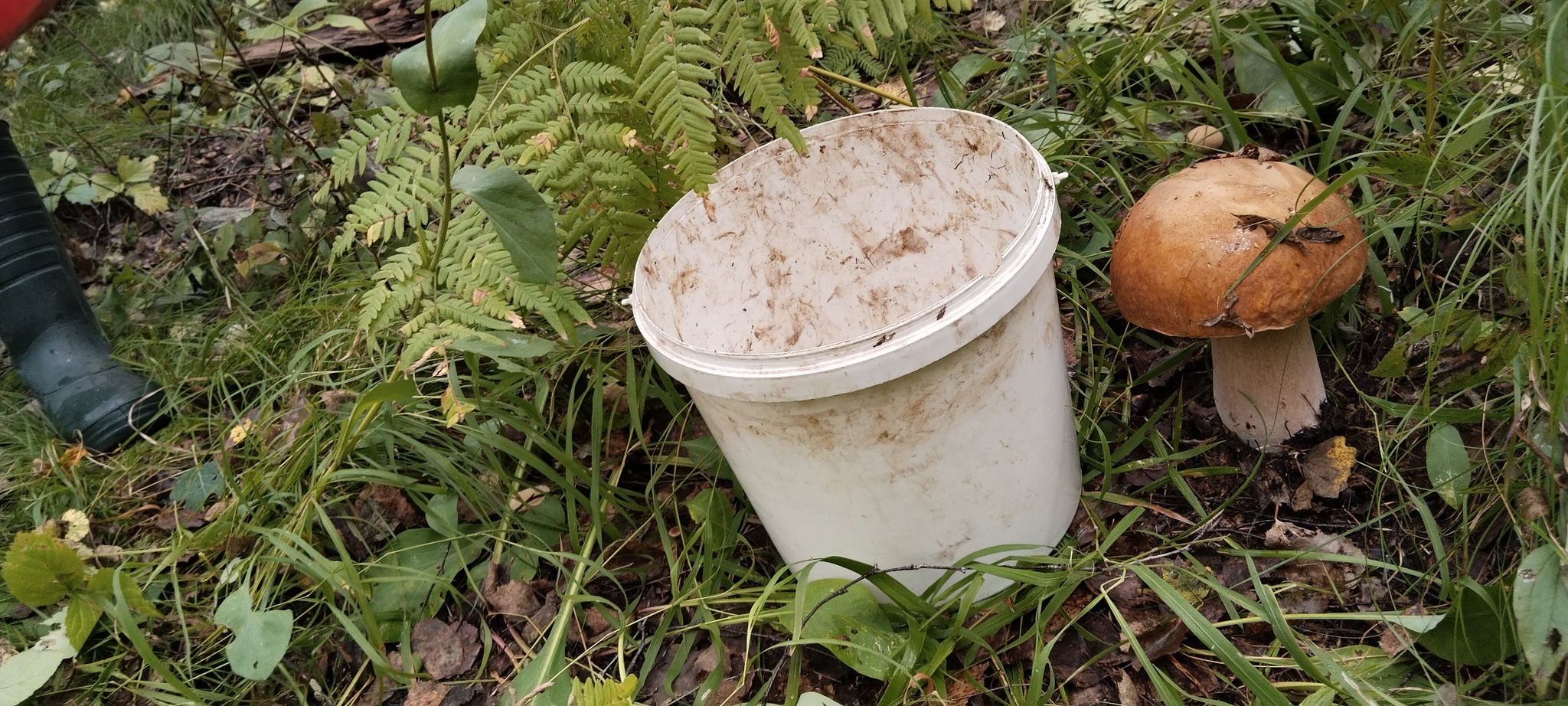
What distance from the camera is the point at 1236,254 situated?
5.12 feet

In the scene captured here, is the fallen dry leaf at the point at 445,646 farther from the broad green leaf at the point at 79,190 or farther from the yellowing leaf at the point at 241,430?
the broad green leaf at the point at 79,190

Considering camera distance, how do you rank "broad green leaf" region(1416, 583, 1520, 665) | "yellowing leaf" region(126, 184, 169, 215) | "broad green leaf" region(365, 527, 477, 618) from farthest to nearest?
Answer: "yellowing leaf" region(126, 184, 169, 215) → "broad green leaf" region(365, 527, 477, 618) → "broad green leaf" region(1416, 583, 1520, 665)

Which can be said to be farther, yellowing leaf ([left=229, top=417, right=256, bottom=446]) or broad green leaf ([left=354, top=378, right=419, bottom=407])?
yellowing leaf ([left=229, top=417, right=256, bottom=446])

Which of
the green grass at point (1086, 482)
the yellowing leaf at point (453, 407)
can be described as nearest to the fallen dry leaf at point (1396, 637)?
the green grass at point (1086, 482)

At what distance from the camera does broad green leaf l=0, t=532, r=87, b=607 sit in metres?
1.95

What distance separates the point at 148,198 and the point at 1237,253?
3492 mm

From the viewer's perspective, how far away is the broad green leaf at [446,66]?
119 centimetres

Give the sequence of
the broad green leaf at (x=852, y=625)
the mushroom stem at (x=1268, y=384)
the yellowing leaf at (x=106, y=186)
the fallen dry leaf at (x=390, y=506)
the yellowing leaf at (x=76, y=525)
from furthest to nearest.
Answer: the yellowing leaf at (x=106, y=186)
the yellowing leaf at (x=76, y=525)
the fallen dry leaf at (x=390, y=506)
the mushroom stem at (x=1268, y=384)
the broad green leaf at (x=852, y=625)

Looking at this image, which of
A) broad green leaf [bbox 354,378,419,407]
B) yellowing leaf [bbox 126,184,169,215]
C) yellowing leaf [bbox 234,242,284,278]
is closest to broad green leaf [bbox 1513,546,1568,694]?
broad green leaf [bbox 354,378,419,407]

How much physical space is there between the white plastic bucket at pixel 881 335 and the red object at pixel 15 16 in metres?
1.45

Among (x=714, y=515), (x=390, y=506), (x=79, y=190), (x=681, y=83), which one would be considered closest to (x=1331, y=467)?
(x=714, y=515)

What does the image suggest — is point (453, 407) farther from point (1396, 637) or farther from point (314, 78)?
point (314, 78)

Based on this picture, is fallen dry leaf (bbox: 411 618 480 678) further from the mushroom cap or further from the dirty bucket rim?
the mushroom cap

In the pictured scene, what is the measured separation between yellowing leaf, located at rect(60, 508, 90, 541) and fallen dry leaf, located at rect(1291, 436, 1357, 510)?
2.77 meters
